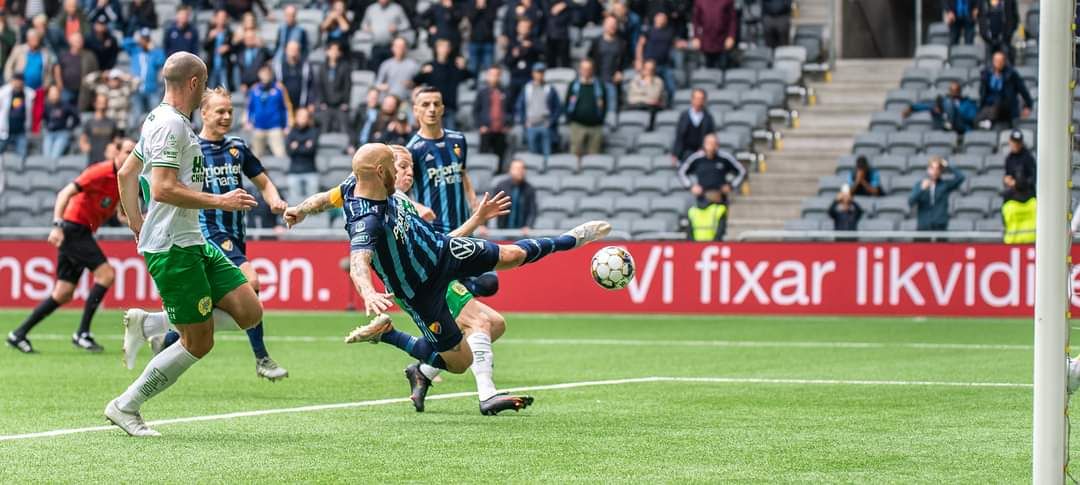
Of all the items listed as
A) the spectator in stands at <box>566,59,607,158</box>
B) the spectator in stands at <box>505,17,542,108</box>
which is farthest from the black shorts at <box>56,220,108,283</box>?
the spectator in stands at <box>505,17,542,108</box>

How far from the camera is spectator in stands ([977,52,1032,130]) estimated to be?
1011 inches

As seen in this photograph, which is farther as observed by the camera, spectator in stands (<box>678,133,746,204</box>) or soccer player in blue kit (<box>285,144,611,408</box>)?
spectator in stands (<box>678,133,746,204</box>)

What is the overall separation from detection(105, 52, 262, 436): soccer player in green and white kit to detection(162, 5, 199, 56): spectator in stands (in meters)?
20.3

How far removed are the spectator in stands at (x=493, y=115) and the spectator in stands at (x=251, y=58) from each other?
4.29 m

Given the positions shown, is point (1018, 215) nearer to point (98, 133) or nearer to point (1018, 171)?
point (1018, 171)

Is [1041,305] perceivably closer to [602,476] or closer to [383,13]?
[602,476]

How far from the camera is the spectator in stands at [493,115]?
27.0 m

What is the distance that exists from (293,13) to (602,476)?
22796 millimetres

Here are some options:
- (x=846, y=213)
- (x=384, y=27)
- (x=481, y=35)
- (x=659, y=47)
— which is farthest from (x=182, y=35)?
(x=846, y=213)

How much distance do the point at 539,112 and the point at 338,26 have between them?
181 inches

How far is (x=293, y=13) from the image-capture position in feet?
96.8

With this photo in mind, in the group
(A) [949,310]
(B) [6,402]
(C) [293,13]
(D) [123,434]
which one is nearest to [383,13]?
(C) [293,13]

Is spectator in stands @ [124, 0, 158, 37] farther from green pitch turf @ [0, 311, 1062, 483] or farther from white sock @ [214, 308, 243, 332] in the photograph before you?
white sock @ [214, 308, 243, 332]

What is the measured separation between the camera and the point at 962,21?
28.1 metres
